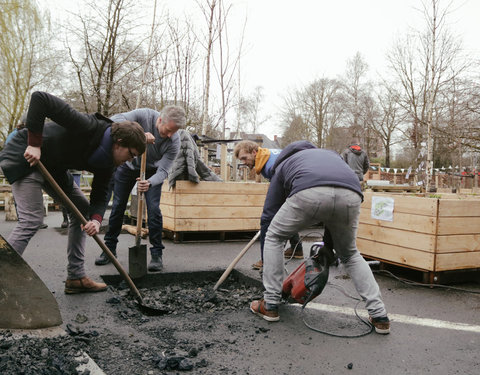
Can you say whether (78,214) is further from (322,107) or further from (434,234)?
(322,107)

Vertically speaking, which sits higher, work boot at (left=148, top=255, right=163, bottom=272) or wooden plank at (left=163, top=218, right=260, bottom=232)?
wooden plank at (left=163, top=218, right=260, bottom=232)

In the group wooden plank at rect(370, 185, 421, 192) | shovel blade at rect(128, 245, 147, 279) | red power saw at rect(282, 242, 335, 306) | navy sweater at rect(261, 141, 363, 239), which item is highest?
navy sweater at rect(261, 141, 363, 239)

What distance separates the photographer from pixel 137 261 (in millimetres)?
4445

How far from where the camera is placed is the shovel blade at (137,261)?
441 cm

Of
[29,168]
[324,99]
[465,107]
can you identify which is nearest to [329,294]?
[29,168]

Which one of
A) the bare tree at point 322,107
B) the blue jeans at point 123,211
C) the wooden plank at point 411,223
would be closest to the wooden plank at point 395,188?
the wooden plank at point 411,223

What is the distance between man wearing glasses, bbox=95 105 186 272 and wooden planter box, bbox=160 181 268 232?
61.0 inches

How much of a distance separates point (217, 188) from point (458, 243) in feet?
12.6

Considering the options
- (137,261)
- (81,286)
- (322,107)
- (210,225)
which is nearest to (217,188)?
(210,225)

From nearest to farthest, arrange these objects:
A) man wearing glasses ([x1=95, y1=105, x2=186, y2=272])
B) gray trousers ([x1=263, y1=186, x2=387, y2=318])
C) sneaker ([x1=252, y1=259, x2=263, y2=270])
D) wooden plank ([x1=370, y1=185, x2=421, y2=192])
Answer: gray trousers ([x1=263, y1=186, x2=387, y2=318]), man wearing glasses ([x1=95, y1=105, x2=186, y2=272]), sneaker ([x1=252, y1=259, x2=263, y2=270]), wooden plank ([x1=370, y1=185, x2=421, y2=192])

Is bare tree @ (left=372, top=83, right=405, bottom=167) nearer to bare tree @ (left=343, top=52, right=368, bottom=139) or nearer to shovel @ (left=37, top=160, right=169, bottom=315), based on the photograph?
bare tree @ (left=343, top=52, right=368, bottom=139)

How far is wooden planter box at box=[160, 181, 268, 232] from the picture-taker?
6926mm

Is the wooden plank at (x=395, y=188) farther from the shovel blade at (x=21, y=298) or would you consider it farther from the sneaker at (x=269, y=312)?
the shovel blade at (x=21, y=298)

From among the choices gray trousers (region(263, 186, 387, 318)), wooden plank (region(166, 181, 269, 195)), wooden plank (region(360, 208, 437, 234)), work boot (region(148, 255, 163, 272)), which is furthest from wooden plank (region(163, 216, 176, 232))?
gray trousers (region(263, 186, 387, 318))
